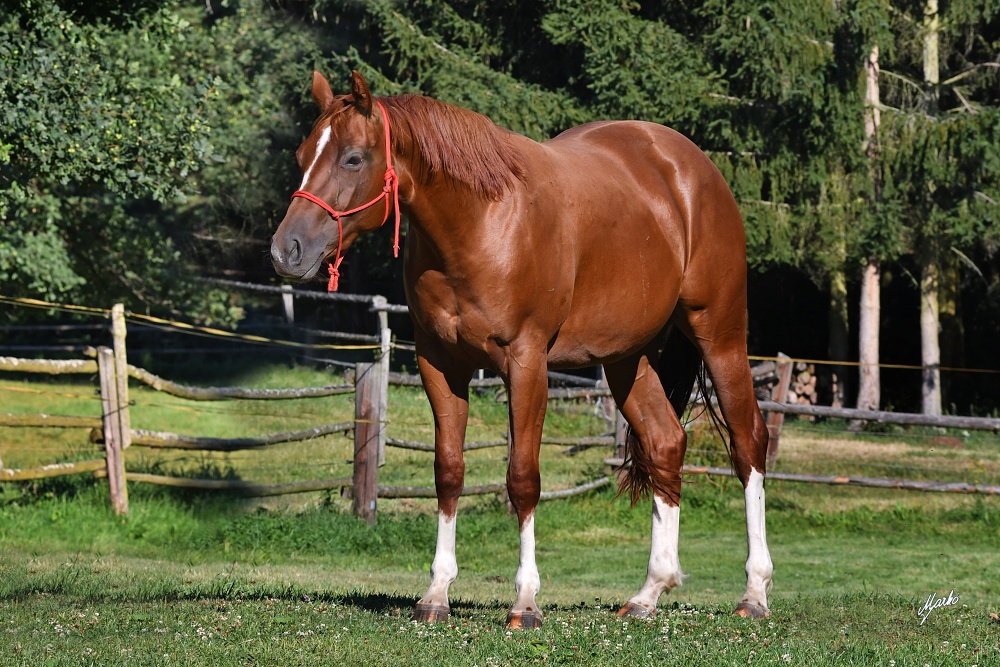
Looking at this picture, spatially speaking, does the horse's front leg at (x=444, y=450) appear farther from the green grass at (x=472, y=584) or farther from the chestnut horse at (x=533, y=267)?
the green grass at (x=472, y=584)

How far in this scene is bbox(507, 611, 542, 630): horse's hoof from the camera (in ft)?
15.5


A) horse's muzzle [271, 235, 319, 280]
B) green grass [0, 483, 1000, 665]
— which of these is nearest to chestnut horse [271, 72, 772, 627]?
horse's muzzle [271, 235, 319, 280]

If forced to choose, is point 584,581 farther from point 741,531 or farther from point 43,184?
point 43,184

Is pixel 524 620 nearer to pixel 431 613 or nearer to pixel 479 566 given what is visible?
pixel 431 613

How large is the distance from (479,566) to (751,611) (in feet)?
12.7

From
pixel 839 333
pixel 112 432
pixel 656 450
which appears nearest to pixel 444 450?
pixel 656 450

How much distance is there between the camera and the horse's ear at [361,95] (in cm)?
434

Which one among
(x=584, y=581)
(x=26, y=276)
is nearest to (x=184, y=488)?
(x=584, y=581)

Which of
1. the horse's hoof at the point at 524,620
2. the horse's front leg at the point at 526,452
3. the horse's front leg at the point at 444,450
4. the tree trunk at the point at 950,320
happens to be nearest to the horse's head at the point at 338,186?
the horse's front leg at the point at 444,450

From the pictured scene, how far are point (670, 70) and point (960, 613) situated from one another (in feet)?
38.3

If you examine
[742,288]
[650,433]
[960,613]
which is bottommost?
[960,613]

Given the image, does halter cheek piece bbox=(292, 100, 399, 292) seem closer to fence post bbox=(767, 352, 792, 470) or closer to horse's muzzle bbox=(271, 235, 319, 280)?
horse's muzzle bbox=(271, 235, 319, 280)

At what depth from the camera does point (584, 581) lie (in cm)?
855

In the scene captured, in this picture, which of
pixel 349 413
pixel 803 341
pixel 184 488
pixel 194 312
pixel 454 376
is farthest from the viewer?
pixel 803 341
